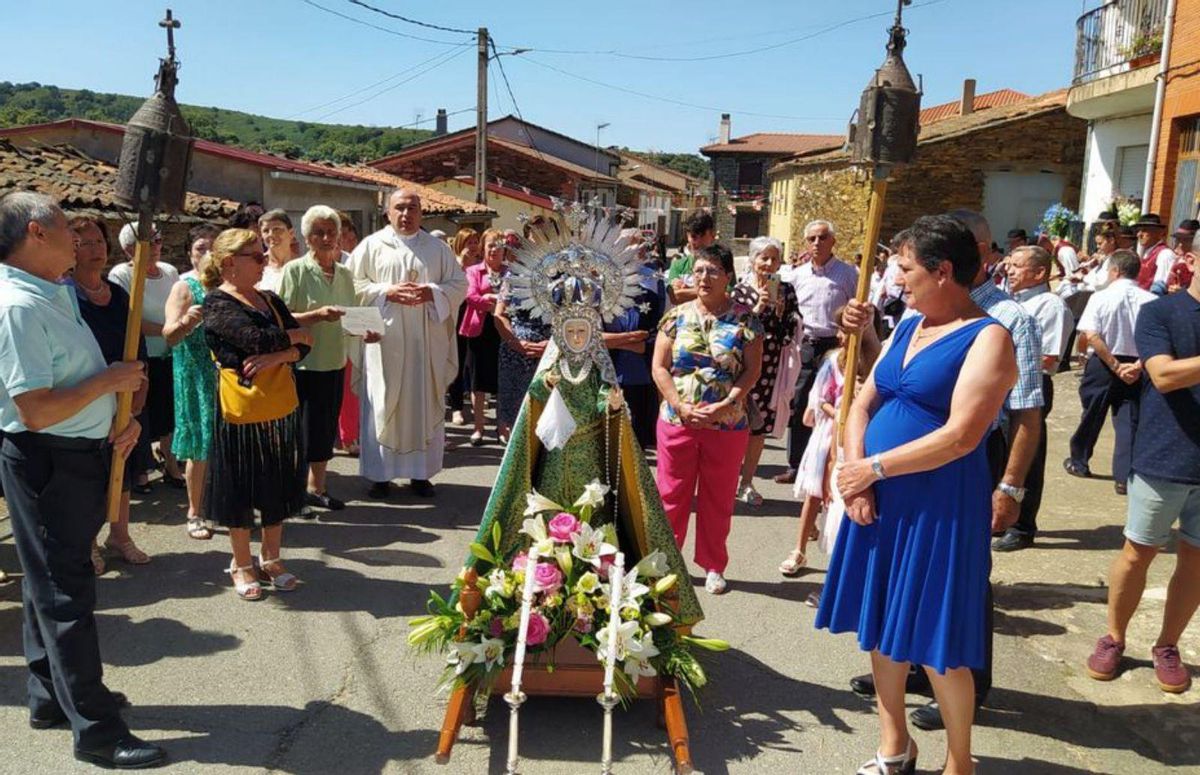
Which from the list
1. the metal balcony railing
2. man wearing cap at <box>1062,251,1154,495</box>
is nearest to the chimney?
the metal balcony railing

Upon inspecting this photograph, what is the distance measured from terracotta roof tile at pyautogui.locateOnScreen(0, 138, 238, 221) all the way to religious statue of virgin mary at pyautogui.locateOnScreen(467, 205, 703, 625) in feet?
25.7

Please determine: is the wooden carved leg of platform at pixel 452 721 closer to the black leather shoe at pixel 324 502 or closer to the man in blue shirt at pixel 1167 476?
the man in blue shirt at pixel 1167 476

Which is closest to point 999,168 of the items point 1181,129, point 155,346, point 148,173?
point 1181,129

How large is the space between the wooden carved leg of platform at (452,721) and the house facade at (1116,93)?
48.0ft

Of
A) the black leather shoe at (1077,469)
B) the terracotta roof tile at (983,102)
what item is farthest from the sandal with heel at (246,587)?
the terracotta roof tile at (983,102)

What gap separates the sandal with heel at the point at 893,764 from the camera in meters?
3.49

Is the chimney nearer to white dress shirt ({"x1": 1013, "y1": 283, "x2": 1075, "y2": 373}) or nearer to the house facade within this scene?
the house facade

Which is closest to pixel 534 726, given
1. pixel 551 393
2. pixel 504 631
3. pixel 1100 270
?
pixel 504 631

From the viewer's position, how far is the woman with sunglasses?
486 cm

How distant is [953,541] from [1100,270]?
1052 cm

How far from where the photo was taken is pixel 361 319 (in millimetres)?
6297

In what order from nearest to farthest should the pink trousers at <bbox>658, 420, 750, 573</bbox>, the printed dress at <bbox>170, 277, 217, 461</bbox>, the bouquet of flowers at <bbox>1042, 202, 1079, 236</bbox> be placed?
1. the pink trousers at <bbox>658, 420, 750, 573</bbox>
2. the printed dress at <bbox>170, 277, 217, 461</bbox>
3. the bouquet of flowers at <bbox>1042, 202, 1079, 236</bbox>

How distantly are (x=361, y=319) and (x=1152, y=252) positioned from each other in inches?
380

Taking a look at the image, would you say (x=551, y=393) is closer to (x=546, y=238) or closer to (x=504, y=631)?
(x=546, y=238)
